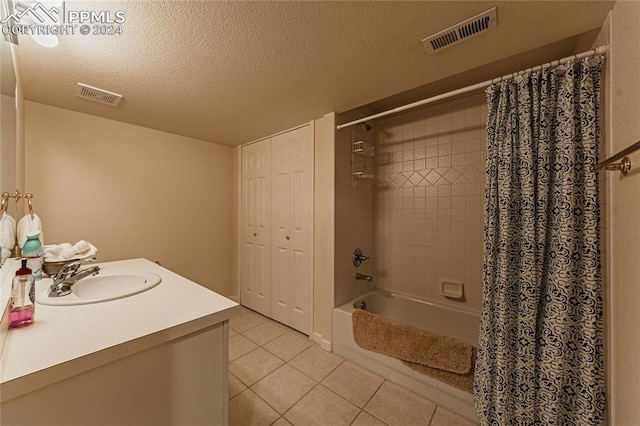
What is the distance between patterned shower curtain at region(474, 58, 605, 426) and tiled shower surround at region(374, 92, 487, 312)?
802 mm

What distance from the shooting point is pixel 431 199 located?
7.37 ft

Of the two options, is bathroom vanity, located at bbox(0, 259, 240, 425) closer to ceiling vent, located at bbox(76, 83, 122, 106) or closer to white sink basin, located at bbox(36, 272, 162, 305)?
white sink basin, located at bbox(36, 272, 162, 305)

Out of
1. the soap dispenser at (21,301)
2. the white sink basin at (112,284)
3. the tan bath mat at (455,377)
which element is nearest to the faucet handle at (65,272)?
the white sink basin at (112,284)

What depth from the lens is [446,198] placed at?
85.3 inches

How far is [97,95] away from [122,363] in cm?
199

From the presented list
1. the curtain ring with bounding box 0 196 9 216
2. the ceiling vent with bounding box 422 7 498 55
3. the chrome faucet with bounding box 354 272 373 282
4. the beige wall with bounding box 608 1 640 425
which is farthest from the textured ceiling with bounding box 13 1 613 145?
the chrome faucet with bounding box 354 272 373 282

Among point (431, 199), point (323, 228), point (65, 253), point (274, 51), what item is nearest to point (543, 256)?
point (431, 199)

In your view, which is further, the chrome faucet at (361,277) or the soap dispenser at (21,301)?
the chrome faucet at (361,277)

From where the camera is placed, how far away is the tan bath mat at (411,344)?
4.64 ft

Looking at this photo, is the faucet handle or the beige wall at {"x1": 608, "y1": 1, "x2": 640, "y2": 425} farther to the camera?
the faucet handle

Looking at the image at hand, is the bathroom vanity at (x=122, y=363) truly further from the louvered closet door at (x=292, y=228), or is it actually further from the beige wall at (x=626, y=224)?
the beige wall at (x=626, y=224)

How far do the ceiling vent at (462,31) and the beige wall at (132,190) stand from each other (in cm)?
261

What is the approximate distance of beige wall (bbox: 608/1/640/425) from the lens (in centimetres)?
80

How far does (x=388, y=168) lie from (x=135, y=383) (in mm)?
2438
